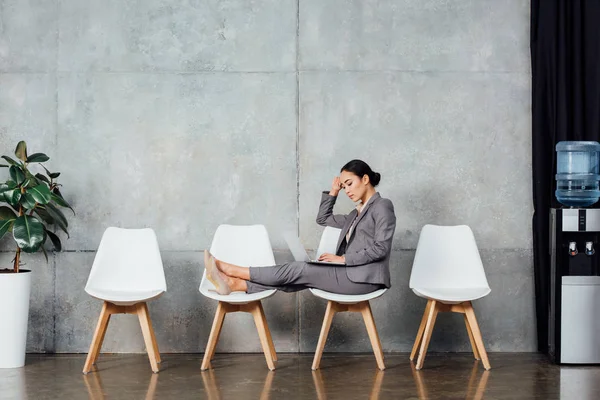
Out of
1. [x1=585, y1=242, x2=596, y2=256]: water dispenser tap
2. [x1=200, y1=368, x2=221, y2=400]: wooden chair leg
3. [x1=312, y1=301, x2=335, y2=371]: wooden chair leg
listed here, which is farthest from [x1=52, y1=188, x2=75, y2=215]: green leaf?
[x1=585, y1=242, x2=596, y2=256]: water dispenser tap

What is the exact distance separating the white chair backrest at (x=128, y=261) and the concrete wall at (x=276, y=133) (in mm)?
390

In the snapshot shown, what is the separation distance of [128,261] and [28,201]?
798mm

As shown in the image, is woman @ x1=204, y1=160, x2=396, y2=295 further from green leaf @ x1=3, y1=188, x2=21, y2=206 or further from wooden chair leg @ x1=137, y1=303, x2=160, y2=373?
green leaf @ x1=3, y1=188, x2=21, y2=206

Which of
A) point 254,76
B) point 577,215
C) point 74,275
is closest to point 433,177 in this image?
point 577,215

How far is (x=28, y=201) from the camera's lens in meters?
5.22

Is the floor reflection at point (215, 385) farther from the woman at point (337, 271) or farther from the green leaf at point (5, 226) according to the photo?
the green leaf at point (5, 226)

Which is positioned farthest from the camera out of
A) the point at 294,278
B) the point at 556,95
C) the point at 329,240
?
the point at 556,95

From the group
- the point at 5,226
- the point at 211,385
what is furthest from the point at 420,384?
the point at 5,226

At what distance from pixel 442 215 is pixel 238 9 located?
2.24 metres

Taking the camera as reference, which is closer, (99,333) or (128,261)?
(99,333)

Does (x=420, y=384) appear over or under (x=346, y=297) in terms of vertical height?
under

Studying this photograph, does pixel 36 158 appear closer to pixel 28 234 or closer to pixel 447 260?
pixel 28 234

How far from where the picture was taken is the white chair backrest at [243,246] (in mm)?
5484

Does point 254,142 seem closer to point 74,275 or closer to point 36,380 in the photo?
point 74,275
